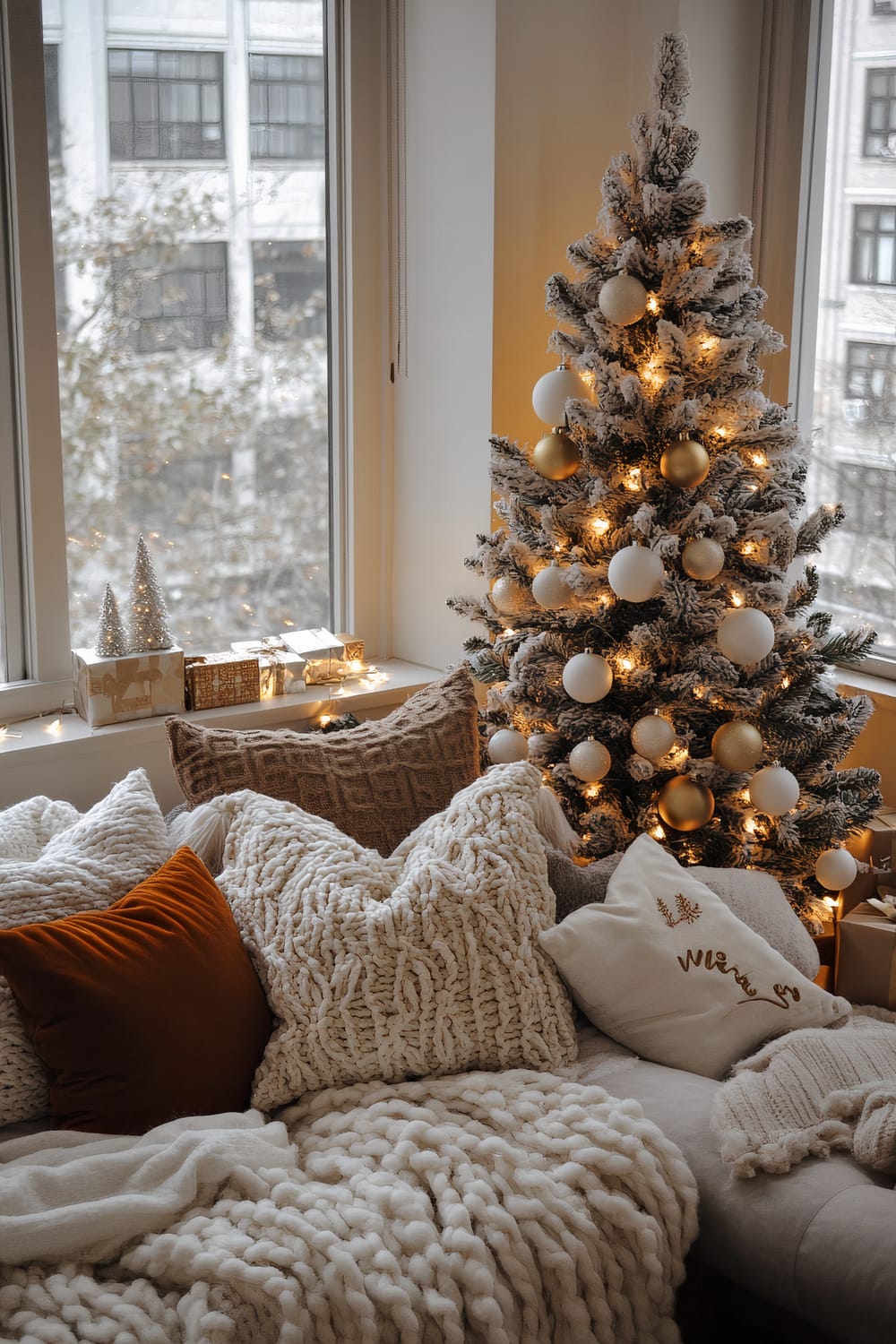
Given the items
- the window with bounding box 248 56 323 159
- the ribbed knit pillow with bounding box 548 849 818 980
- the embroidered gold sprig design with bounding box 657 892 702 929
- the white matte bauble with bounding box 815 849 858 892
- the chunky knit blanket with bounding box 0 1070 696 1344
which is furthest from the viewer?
the window with bounding box 248 56 323 159

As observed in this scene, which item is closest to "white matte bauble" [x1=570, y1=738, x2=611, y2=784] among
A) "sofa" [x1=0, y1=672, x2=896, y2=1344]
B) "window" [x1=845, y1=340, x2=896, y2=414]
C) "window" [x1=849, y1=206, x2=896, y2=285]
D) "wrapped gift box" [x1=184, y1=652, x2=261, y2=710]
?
"sofa" [x1=0, y1=672, x2=896, y2=1344]

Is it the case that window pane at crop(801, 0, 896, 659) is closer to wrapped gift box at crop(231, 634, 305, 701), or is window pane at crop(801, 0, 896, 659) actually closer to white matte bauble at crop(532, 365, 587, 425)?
white matte bauble at crop(532, 365, 587, 425)

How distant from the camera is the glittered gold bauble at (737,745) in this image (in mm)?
2107

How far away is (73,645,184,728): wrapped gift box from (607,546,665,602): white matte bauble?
3.39ft

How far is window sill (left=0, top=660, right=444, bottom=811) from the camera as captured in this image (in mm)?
2354

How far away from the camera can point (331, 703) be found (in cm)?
274

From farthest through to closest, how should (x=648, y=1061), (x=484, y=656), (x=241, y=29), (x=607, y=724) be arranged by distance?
(x=241, y=29), (x=484, y=656), (x=607, y=724), (x=648, y=1061)

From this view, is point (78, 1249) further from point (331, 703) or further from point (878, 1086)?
point (331, 703)

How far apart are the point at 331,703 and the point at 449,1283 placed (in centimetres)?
165

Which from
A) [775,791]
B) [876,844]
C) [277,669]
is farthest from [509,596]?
[876,844]

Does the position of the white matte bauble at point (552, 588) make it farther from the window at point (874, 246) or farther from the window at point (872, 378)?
the window at point (874, 246)

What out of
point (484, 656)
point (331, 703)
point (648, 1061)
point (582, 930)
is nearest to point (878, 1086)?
point (648, 1061)

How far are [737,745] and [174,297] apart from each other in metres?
1.60

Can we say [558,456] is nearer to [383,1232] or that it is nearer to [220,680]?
[220,680]
